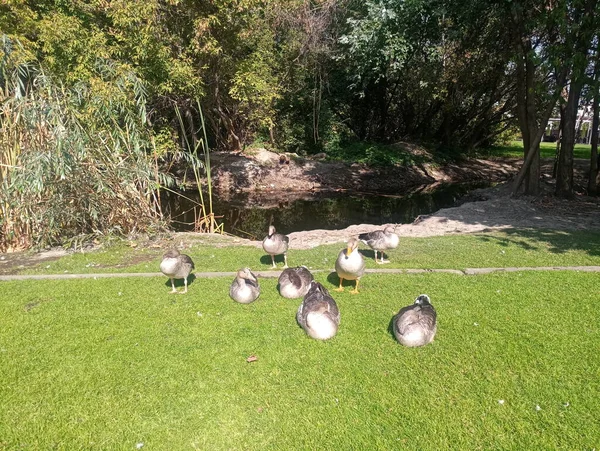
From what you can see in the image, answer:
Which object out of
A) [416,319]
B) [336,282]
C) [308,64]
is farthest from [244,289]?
[308,64]

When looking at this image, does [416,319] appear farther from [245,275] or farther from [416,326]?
[245,275]

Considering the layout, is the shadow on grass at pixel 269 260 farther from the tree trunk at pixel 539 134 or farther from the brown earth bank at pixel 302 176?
the brown earth bank at pixel 302 176

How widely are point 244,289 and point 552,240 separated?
7.66 meters

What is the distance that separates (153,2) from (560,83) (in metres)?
13.5

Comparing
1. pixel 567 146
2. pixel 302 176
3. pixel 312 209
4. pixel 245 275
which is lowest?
pixel 312 209

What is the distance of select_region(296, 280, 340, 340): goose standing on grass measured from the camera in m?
5.50

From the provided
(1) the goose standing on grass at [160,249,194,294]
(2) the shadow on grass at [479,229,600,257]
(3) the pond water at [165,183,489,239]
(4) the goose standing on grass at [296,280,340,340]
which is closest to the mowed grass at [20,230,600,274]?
(2) the shadow on grass at [479,229,600,257]

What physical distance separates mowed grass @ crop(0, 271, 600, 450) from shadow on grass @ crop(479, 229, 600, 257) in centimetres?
256

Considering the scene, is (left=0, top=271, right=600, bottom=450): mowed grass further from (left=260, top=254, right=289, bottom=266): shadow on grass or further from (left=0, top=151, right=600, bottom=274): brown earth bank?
(left=0, top=151, right=600, bottom=274): brown earth bank

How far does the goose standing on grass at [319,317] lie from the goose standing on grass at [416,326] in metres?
0.82

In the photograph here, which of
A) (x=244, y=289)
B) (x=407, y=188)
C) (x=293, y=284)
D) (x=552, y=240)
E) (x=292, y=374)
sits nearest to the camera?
(x=292, y=374)

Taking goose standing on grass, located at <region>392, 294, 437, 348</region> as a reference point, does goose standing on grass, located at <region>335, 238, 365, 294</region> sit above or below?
above

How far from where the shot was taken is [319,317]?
550 centimetres

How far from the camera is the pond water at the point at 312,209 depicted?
52.9 feet
